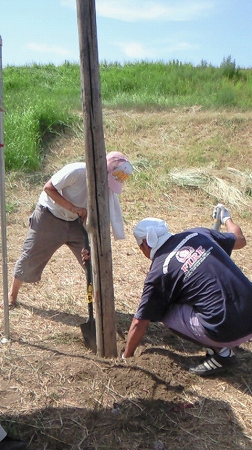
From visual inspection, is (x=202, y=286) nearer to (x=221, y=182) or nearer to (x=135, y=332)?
(x=135, y=332)

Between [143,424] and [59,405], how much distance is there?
20.7 inches

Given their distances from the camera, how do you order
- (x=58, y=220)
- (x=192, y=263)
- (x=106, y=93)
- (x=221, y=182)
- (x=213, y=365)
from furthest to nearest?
(x=106, y=93) → (x=221, y=182) → (x=58, y=220) → (x=213, y=365) → (x=192, y=263)

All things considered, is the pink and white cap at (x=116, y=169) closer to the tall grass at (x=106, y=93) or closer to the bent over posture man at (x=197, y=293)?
the bent over posture man at (x=197, y=293)

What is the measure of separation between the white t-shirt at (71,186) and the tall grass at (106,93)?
224 inches

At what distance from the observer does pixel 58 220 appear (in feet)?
14.7

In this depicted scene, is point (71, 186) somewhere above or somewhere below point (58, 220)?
above

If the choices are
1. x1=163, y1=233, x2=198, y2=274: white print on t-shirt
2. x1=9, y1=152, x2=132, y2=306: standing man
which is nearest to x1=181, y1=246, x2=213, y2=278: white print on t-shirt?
x1=163, y1=233, x2=198, y2=274: white print on t-shirt

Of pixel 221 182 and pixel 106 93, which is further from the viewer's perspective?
pixel 106 93

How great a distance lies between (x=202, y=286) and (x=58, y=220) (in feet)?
5.09

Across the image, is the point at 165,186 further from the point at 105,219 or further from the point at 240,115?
the point at 105,219

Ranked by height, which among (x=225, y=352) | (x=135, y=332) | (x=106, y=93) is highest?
(x=106, y=93)

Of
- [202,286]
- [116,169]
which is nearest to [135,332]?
[202,286]

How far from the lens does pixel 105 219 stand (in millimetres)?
3602

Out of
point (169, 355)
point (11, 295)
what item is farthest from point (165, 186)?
point (169, 355)
